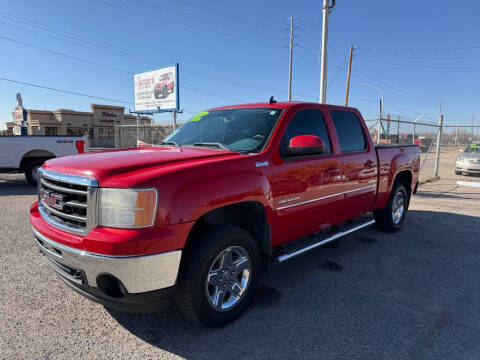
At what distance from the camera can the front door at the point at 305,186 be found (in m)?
3.27

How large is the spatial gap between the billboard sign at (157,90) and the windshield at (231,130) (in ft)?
57.2

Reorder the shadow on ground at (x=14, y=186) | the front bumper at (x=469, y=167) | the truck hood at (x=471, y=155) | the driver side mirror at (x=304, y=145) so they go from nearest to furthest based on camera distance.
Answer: the driver side mirror at (x=304, y=145) → the shadow on ground at (x=14, y=186) → the front bumper at (x=469, y=167) → the truck hood at (x=471, y=155)

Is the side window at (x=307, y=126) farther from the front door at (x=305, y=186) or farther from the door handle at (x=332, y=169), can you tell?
the door handle at (x=332, y=169)

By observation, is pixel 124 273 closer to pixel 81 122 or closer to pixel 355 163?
pixel 355 163

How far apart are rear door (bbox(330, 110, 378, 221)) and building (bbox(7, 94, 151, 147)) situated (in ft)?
149

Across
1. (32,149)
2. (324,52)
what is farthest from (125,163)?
(324,52)

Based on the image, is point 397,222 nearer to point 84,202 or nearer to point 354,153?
point 354,153

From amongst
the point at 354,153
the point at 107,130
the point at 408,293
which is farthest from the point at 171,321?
the point at 107,130

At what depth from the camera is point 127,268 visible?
2236mm

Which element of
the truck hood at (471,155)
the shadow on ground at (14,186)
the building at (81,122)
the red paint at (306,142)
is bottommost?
the shadow on ground at (14,186)

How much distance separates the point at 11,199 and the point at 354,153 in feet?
→ 27.1

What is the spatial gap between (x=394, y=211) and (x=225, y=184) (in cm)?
410

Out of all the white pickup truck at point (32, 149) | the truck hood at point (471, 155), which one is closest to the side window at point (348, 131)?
the white pickup truck at point (32, 149)

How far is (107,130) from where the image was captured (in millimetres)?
51438
